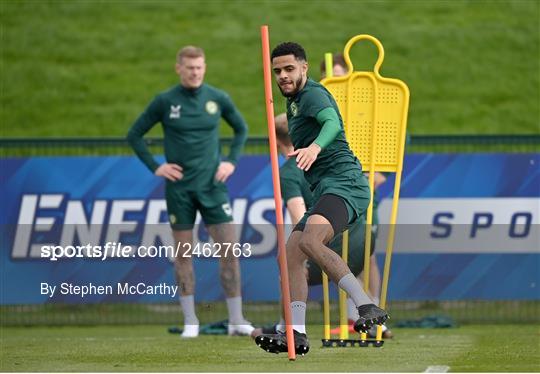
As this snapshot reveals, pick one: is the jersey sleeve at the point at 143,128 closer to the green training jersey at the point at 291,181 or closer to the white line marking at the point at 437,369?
the green training jersey at the point at 291,181

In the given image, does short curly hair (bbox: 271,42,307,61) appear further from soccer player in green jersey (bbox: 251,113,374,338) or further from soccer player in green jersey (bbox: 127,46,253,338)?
soccer player in green jersey (bbox: 127,46,253,338)

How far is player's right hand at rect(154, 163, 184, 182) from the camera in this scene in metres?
13.9

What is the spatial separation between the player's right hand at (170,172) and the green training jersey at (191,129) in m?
0.06

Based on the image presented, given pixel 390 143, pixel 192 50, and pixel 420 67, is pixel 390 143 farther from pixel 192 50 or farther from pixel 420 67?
pixel 420 67

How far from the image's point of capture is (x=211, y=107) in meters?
14.0

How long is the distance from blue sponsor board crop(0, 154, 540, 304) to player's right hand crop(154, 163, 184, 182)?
3.74 ft

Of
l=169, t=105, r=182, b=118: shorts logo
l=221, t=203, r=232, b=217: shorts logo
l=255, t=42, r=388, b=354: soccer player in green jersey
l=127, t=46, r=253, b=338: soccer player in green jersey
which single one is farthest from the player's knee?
l=169, t=105, r=182, b=118: shorts logo

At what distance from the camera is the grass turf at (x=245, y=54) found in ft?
70.5

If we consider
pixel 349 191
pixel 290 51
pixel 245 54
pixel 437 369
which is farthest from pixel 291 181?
pixel 245 54

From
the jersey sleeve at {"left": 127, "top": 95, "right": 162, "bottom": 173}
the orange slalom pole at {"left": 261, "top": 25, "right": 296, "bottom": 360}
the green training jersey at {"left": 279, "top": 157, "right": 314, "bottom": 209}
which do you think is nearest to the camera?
the orange slalom pole at {"left": 261, "top": 25, "right": 296, "bottom": 360}

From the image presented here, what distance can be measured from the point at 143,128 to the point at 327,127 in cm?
505

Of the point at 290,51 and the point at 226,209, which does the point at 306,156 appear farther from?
the point at 226,209

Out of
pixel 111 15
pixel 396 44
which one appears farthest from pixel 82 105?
pixel 396 44

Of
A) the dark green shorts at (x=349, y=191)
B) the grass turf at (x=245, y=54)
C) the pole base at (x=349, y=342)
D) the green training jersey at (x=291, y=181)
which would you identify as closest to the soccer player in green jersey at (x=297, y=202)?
the green training jersey at (x=291, y=181)
